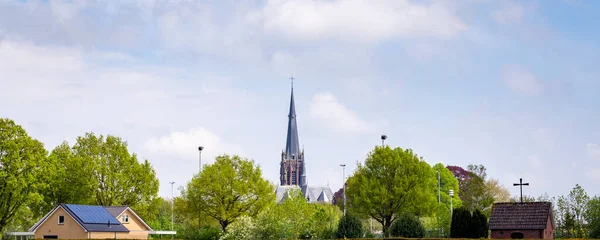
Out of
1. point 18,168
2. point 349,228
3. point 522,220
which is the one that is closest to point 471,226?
point 522,220

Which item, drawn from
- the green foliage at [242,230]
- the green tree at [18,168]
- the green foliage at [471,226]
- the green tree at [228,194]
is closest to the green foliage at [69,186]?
the green tree at [18,168]

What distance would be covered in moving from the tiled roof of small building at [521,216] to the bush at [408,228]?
656 cm

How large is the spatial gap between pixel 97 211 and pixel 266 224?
797 inches

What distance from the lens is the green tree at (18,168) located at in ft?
263

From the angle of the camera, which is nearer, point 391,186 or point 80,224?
point 80,224

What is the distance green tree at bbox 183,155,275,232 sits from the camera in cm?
8900

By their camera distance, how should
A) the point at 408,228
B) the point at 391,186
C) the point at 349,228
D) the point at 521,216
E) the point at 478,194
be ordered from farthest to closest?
the point at 478,194 < the point at 391,186 < the point at 349,228 < the point at 408,228 < the point at 521,216

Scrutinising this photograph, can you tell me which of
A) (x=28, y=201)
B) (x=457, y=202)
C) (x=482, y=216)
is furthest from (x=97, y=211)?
(x=457, y=202)

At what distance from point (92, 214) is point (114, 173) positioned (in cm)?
1055

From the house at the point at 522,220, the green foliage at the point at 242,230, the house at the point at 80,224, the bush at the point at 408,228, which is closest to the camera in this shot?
the green foliage at the point at 242,230

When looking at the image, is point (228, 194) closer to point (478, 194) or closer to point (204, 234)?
point (204, 234)

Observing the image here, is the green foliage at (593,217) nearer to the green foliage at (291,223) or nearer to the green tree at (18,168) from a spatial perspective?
the green foliage at (291,223)

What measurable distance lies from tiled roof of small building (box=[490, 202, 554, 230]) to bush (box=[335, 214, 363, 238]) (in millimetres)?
12282

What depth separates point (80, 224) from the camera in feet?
254
